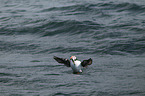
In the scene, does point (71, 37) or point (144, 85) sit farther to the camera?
point (71, 37)

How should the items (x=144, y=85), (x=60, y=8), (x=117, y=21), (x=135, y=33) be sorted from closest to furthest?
(x=144, y=85), (x=135, y=33), (x=117, y=21), (x=60, y=8)

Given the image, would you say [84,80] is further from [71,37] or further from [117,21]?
[117,21]

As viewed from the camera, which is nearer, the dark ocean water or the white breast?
the dark ocean water

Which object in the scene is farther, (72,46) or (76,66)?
(72,46)

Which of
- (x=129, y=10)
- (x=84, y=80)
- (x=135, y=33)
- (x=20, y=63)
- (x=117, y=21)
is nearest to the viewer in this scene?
(x=84, y=80)

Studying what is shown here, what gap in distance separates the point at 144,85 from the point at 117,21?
7.22m

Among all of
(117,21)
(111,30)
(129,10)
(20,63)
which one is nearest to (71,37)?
(111,30)

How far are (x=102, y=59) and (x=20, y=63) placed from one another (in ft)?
9.53

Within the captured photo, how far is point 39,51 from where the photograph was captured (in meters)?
11.0

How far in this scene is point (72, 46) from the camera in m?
11.3

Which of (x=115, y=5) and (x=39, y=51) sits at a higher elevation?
(x=115, y=5)

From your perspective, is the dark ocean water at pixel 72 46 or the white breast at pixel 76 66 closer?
the dark ocean water at pixel 72 46

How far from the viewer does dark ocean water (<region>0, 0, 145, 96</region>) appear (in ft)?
24.6

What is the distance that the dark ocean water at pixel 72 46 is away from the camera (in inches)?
295
